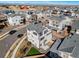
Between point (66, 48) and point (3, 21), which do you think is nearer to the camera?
point (66, 48)

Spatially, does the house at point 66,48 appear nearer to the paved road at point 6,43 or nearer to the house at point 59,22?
the house at point 59,22

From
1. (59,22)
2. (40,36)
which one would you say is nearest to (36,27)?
(40,36)

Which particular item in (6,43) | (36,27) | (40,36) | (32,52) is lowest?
(32,52)

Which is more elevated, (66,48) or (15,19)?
(15,19)

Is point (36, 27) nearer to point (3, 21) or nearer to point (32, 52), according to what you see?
point (32, 52)

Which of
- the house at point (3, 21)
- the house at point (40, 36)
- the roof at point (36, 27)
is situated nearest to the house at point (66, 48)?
the house at point (40, 36)

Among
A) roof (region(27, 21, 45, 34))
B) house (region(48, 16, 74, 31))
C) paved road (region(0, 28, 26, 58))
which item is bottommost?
paved road (region(0, 28, 26, 58))

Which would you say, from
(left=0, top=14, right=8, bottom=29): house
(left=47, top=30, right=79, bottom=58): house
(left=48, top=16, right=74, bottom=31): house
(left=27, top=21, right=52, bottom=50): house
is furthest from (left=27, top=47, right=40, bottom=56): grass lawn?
(left=0, top=14, right=8, bottom=29): house

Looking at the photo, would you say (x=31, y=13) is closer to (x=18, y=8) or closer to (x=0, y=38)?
(x=18, y=8)

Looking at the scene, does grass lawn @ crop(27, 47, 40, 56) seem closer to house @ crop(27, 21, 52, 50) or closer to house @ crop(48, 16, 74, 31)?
house @ crop(27, 21, 52, 50)
